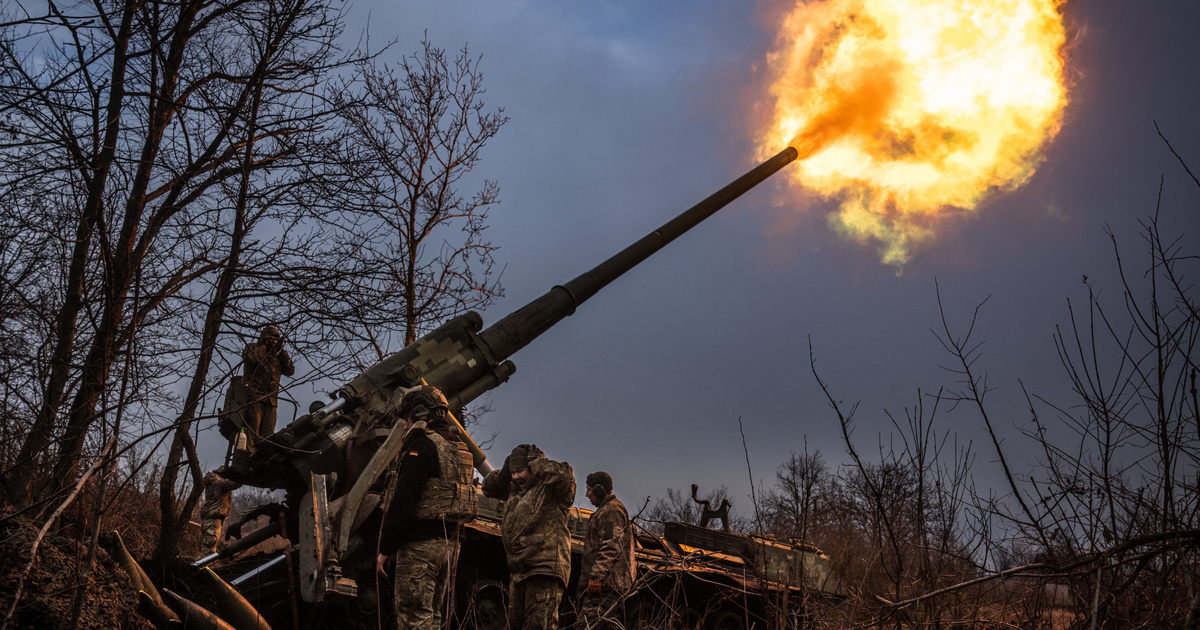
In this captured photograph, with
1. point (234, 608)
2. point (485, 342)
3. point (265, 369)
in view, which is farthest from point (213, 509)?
point (485, 342)

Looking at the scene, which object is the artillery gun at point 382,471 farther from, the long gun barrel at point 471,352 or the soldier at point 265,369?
the soldier at point 265,369

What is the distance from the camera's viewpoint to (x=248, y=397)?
318 inches

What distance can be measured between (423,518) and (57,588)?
2.33 m

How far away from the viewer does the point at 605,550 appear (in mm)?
7359

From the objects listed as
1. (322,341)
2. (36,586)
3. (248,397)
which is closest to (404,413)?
(322,341)

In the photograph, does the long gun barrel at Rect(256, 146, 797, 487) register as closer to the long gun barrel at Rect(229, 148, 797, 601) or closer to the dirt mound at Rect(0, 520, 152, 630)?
the long gun barrel at Rect(229, 148, 797, 601)

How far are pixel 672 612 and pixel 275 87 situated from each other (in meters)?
6.04

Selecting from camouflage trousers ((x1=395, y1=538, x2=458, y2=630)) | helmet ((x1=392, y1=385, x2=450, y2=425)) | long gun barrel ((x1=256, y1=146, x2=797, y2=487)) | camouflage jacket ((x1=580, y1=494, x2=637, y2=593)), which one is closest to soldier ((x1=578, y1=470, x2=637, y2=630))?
camouflage jacket ((x1=580, y1=494, x2=637, y2=593))

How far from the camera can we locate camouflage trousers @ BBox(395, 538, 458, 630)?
6055 mm

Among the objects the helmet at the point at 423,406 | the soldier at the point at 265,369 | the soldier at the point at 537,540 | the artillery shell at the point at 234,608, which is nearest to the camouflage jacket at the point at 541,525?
the soldier at the point at 537,540

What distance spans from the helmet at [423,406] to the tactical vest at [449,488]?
506 mm

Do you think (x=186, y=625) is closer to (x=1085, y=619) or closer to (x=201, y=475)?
(x=201, y=475)

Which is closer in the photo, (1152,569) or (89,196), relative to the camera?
(1152,569)

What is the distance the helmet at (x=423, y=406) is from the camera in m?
7.30
